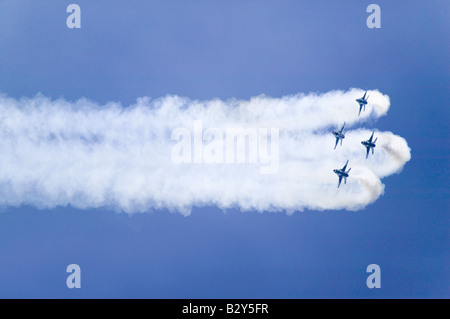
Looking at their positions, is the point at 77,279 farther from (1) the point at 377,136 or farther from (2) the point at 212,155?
(1) the point at 377,136

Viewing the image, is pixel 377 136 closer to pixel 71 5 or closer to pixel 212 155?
pixel 212 155

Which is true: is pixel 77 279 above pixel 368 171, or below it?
below
